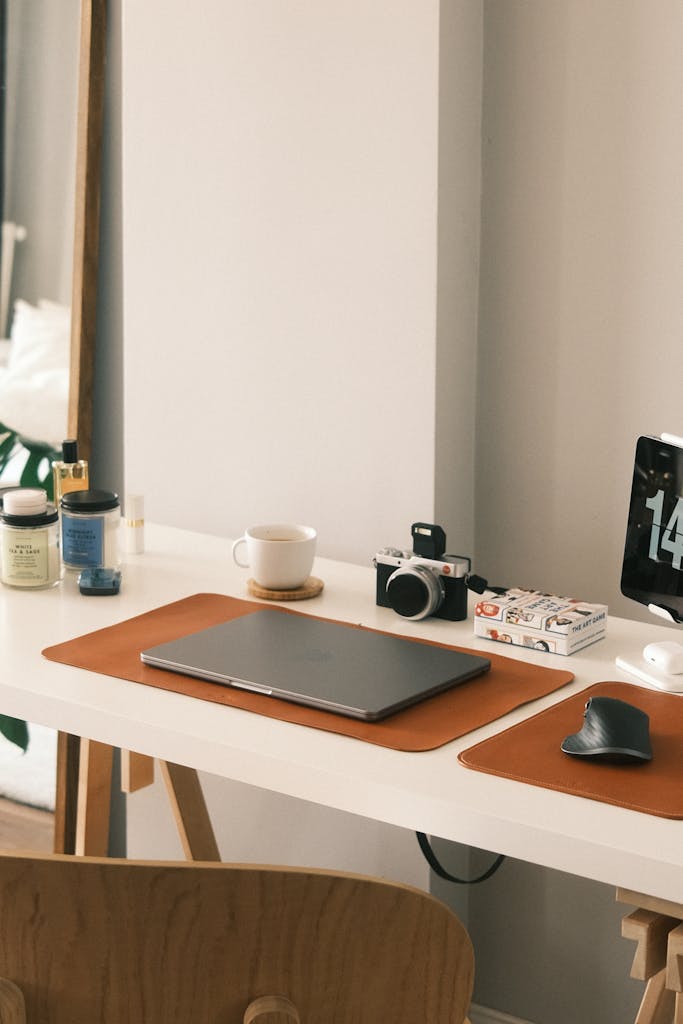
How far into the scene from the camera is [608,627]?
158 cm

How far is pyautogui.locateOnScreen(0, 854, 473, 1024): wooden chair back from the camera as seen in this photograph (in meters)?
0.91

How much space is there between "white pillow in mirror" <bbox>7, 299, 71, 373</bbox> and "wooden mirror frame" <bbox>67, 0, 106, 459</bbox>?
3 centimetres

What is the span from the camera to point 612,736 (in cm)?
118

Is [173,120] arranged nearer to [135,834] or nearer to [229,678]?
[229,678]

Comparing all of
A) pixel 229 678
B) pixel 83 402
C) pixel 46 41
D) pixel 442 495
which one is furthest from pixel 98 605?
Answer: pixel 46 41

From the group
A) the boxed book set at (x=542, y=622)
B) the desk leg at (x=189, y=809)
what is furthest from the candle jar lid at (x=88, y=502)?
the boxed book set at (x=542, y=622)

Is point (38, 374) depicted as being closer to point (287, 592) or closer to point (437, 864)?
point (287, 592)

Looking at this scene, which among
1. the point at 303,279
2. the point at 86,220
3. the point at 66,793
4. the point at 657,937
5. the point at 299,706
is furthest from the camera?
the point at 66,793

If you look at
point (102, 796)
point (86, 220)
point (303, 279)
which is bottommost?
point (102, 796)

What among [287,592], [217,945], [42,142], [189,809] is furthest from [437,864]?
[42,142]

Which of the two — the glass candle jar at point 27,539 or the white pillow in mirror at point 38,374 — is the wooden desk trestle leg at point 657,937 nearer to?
the glass candle jar at point 27,539

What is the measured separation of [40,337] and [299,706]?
1155 mm

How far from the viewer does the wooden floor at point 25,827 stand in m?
2.36

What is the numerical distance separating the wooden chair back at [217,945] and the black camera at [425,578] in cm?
65
